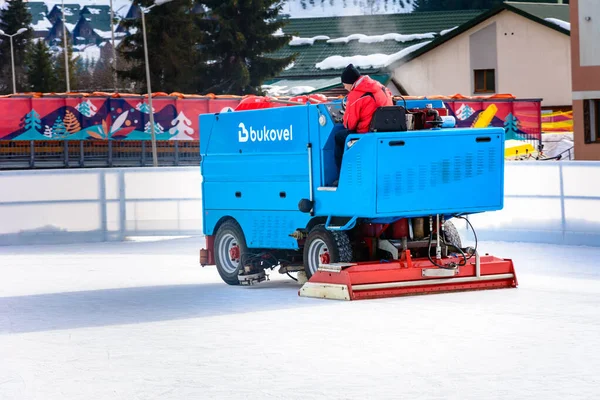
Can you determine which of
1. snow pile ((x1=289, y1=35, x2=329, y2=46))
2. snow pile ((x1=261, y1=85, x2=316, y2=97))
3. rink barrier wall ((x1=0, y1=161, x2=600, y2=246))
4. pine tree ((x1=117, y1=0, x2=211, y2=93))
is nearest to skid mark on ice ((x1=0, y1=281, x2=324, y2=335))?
rink barrier wall ((x1=0, y1=161, x2=600, y2=246))

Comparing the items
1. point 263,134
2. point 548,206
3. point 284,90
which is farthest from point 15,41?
point 263,134

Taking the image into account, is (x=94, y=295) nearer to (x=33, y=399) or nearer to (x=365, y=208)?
(x=365, y=208)

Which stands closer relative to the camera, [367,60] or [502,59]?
[502,59]

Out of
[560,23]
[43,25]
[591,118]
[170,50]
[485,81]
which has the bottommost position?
[591,118]

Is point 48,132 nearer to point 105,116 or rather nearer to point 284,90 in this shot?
point 105,116

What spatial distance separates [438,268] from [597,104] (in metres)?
27.0

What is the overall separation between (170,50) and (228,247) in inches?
2295

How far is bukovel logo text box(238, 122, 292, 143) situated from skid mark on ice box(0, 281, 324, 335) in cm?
158

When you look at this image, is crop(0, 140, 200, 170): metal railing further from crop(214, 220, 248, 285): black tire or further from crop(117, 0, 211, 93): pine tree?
crop(214, 220, 248, 285): black tire

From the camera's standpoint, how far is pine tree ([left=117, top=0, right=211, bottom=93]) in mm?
72188

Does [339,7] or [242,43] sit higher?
[339,7]

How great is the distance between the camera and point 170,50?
71.9 m

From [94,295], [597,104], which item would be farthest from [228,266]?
[597,104]

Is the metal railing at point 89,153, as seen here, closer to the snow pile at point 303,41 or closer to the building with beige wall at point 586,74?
the building with beige wall at point 586,74
